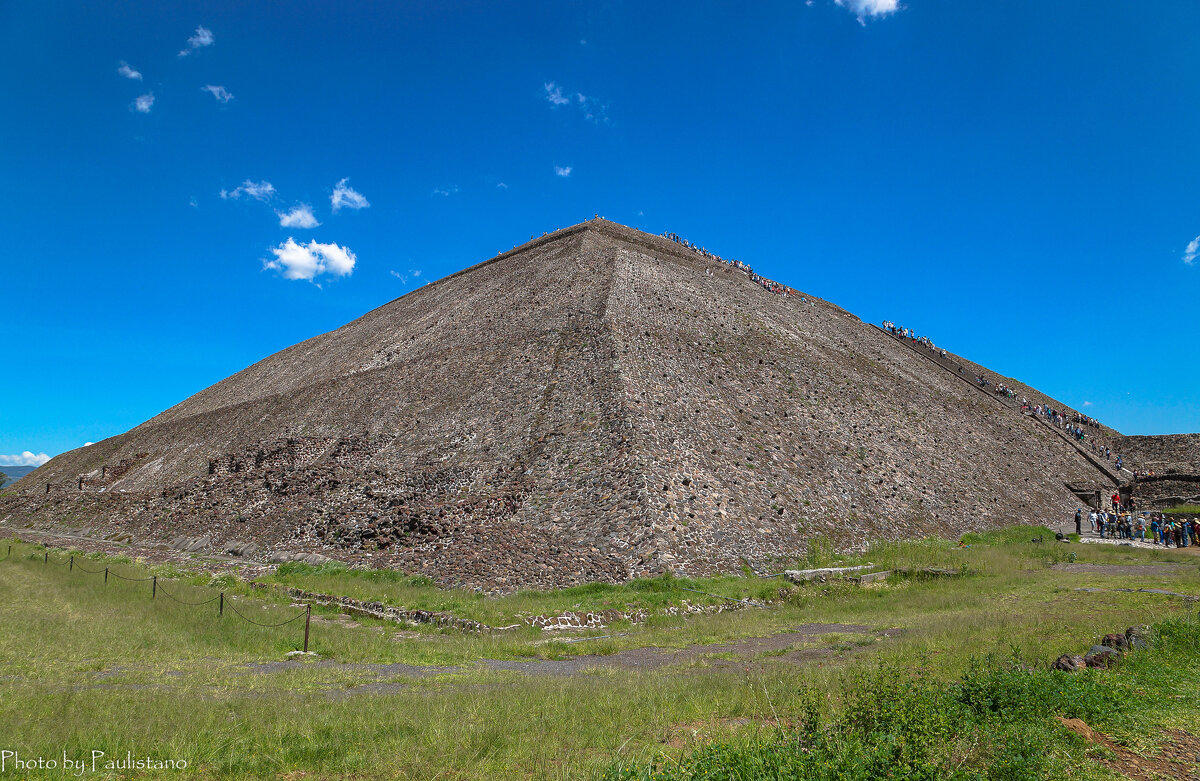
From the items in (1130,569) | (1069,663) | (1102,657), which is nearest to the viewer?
(1069,663)

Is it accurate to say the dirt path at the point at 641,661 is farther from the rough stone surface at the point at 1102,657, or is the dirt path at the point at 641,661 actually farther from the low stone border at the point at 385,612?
the rough stone surface at the point at 1102,657

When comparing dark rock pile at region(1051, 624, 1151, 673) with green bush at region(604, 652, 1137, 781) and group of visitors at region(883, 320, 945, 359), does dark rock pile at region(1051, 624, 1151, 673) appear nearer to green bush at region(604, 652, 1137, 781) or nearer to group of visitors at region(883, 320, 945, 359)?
green bush at region(604, 652, 1137, 781)

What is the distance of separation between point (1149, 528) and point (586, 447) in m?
31.4

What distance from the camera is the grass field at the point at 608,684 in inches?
237

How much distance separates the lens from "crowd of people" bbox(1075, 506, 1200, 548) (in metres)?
28.6

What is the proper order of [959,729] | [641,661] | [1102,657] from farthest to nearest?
1. [641,661]
2. [1102,657]
3. [959,729]

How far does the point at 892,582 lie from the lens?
2059 cm

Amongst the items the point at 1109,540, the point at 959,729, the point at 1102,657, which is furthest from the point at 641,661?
the point at 1109,540

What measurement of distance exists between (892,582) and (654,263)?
33086 millimetres

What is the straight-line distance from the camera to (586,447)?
82.3 ft

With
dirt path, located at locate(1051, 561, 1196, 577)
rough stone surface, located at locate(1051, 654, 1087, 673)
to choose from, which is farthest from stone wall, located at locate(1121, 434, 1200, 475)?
rough stone surface, located at locate(1051, 654, 1087, 673)

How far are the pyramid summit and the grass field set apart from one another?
3.73 metres

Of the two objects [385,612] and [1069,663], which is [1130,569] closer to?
[1069,663]

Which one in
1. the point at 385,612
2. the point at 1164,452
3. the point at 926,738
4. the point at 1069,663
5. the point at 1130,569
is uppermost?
the point at 1164,452
